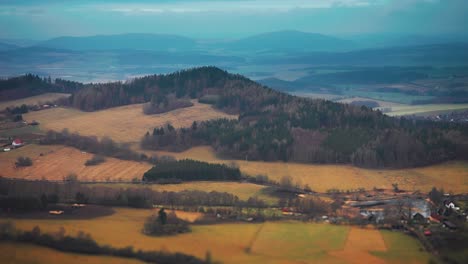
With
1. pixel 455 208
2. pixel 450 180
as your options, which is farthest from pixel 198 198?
pixel 450 180

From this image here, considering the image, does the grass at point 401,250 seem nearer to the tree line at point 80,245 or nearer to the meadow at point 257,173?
the tree line at point 80,245

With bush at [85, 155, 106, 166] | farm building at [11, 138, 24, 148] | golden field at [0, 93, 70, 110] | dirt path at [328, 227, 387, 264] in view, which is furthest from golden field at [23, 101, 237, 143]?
dirt path at [328, 227, 387, 264]

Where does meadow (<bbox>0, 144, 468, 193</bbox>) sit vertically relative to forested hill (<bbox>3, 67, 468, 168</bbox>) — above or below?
below

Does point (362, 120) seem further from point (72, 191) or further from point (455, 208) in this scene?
point (72, 191)

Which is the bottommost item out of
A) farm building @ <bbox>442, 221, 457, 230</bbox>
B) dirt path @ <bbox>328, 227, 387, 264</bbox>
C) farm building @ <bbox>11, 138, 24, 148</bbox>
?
dirt path @ <bbox>328, 227, 387, 264</bbox>

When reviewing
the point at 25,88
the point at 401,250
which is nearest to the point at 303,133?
the point at 401,250

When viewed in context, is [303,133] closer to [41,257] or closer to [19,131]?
[19,131]

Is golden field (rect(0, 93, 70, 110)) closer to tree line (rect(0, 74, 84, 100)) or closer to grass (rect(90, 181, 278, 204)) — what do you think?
tree line (rect(0, 74, 84, 100))
